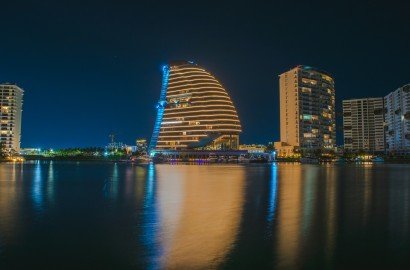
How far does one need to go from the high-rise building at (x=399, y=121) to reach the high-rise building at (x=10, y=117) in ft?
508

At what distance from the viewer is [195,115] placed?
157375 mm

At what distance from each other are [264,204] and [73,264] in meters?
12.9

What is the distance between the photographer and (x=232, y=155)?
525 feet

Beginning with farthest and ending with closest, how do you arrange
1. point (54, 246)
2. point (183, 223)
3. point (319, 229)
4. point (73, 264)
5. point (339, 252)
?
point (183, 223) → point (319, 229) → point (54, 246) → point (339, 252) → point (73, 264)

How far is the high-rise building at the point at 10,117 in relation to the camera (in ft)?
568

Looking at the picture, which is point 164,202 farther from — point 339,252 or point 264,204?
point 339,252

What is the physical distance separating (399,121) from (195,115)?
77.9m

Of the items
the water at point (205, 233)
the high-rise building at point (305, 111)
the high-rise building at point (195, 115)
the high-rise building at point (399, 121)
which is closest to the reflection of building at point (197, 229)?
the water at point (205, 233)

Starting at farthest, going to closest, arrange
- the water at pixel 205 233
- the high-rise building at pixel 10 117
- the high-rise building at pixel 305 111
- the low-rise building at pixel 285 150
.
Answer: the high-rise building at pixel 10 117
the high-rise building at pixel 305 111
the low-rise building at pixel 285 150
the water at pixel 205 233

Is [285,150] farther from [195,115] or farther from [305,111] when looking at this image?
[195,115]

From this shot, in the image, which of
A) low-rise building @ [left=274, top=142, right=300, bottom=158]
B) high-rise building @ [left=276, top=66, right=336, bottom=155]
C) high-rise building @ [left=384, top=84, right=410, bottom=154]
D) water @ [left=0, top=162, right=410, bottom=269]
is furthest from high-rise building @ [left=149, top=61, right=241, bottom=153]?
water @ [left=0, top=162, right=410, bottom=269]

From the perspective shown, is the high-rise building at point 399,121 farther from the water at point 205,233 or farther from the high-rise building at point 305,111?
the water at point 205,233

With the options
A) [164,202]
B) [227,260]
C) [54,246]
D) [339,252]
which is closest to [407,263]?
[339,252]

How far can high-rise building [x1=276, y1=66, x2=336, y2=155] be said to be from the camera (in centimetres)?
15738
